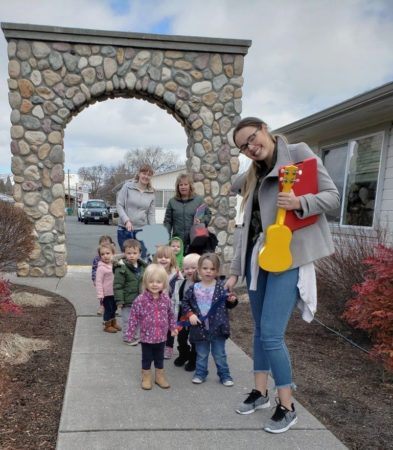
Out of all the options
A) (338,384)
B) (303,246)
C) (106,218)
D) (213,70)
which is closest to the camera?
(303,246)

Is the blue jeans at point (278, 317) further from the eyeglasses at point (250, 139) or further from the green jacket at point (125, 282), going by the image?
the green jacket at point (125, 282)

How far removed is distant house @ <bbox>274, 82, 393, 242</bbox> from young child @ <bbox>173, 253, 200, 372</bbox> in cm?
350

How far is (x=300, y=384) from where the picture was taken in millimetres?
3385

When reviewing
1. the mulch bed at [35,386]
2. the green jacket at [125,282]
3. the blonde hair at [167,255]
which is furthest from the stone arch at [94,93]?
the blonde hair at [167,255]

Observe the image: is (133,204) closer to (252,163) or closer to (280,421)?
(252,163)

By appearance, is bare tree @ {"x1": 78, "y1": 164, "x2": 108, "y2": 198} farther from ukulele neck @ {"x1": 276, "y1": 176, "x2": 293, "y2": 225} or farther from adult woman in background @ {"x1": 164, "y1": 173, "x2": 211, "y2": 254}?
ukulele neck @ {"x1": 276, "y1": 176, "x2": 293, "y2": 225}

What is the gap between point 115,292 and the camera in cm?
410

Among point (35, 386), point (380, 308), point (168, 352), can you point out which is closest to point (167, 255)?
point (168, 352)

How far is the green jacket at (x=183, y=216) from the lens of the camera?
4.91m

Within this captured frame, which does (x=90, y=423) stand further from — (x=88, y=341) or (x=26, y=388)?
(x=88, y=341)

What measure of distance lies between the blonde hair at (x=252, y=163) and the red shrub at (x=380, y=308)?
154 centimetres

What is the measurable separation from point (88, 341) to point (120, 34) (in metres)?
5.11

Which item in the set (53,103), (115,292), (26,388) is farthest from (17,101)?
(26,388)

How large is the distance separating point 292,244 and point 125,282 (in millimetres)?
2237
